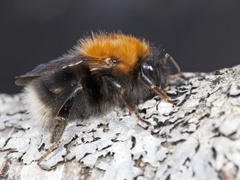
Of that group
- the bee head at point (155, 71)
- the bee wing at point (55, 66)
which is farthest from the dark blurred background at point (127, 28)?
the bee wing at point (55, 66)

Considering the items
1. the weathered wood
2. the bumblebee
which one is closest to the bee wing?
the bumblebee

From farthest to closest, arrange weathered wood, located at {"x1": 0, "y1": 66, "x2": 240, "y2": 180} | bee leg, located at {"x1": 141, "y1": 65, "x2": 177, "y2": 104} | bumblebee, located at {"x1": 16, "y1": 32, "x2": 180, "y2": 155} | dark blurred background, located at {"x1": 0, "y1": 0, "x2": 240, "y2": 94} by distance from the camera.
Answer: dark blurred background, located at {"x1": 0, "y1": 0, "x2": 240, "y2": 94} → bumblebee, located at {"x1": 16, "y1": 32, "x2": 180, "y2": 155} → bee leg, located at {"x1": 141, "y1": 65, "x2": 177, "y2": 104} → weathered wood, located at {"x1": 0, "y1": 66, "x2": 240, "y2": 180}

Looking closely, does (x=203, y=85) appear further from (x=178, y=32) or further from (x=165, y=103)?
(x=178, y=32)

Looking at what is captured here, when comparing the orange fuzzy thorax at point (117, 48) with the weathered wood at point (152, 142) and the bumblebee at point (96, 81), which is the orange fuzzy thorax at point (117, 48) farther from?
the weathered wood at point (152, 142)

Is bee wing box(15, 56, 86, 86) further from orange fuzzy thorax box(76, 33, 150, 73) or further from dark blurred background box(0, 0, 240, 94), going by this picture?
dark blurred background box(0, 0, 240, 94)

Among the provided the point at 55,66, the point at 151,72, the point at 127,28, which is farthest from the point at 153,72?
the point at 127,28

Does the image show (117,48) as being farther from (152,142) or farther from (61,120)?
(152,142)
